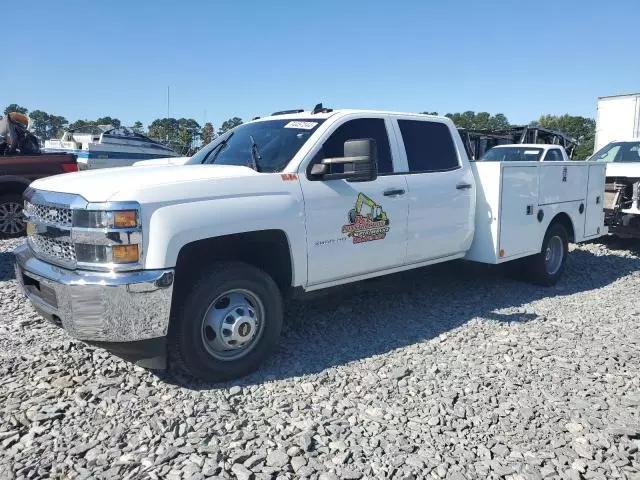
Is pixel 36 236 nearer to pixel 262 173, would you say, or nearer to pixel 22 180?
pixel 262 173

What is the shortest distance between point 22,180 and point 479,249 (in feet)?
23.5

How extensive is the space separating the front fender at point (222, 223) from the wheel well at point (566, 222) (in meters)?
4.05

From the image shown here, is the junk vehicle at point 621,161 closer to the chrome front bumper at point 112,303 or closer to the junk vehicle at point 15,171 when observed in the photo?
the chrome front bumper at point 112,303

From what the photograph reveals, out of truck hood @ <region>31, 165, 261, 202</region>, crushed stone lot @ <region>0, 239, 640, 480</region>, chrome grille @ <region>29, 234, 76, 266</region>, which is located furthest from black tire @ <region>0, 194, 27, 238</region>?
chrome grille @ <region>29, 234, 76, 266</region>

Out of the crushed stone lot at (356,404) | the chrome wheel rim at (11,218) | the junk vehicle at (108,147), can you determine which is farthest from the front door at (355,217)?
the junk vehicle at (108,147)

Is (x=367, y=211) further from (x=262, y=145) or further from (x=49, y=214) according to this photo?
(x=49, y=214)

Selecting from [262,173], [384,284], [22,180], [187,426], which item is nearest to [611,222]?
[384,284]

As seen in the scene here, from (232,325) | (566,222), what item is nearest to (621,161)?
(566,222)

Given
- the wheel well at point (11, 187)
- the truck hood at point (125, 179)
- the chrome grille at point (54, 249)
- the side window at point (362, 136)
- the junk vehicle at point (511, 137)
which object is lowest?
the chrome grille at point (54, 249)

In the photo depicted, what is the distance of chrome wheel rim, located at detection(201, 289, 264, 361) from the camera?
3.81 meters

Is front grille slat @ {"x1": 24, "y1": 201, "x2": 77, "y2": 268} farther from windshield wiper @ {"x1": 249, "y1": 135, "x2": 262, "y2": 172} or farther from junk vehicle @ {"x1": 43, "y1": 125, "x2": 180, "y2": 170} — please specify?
junk vehicle @ {"x1": 43, "y1": 125, "x2": 180, "y2": 170}

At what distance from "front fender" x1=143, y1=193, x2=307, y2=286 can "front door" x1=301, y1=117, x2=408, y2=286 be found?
0.13m

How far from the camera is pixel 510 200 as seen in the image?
232 inches

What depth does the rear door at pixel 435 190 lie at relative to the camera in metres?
5.08
